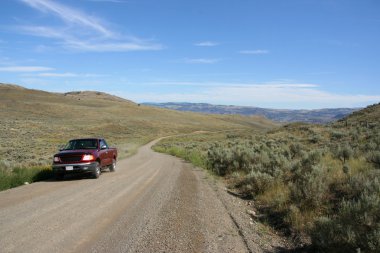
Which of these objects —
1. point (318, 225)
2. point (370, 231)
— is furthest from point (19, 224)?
point (370, 231)

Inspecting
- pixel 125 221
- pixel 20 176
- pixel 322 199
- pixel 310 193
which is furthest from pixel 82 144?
pixel 322 199

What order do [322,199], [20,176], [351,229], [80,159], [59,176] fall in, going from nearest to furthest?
[351,229] → [322,199] → [20,176] → [80,159] → [59,176]

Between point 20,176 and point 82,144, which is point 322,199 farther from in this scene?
point 82,144

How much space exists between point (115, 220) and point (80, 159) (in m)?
7.99

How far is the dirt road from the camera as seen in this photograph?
7.05m

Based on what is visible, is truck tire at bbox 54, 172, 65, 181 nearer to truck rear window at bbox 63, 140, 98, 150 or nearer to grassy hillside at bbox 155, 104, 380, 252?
truck rear window at bbox 63, 140, 98, 150

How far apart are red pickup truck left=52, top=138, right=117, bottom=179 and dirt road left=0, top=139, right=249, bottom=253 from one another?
6.56ft

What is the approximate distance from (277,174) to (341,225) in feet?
22.8

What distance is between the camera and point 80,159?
16312 mm

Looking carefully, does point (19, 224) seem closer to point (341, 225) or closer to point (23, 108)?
point (341, 225)

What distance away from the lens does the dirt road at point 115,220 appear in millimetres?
7051

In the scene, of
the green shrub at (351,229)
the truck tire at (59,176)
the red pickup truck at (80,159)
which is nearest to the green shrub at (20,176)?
the truck tire at (59,176)

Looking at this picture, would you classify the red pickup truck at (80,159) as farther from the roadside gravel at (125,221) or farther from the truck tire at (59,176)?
the roadside gravel at (125,221)

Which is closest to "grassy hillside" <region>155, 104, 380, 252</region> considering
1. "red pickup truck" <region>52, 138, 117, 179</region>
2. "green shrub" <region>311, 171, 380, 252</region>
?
"green shrub" <region>311, 171, 380, 252</region>
